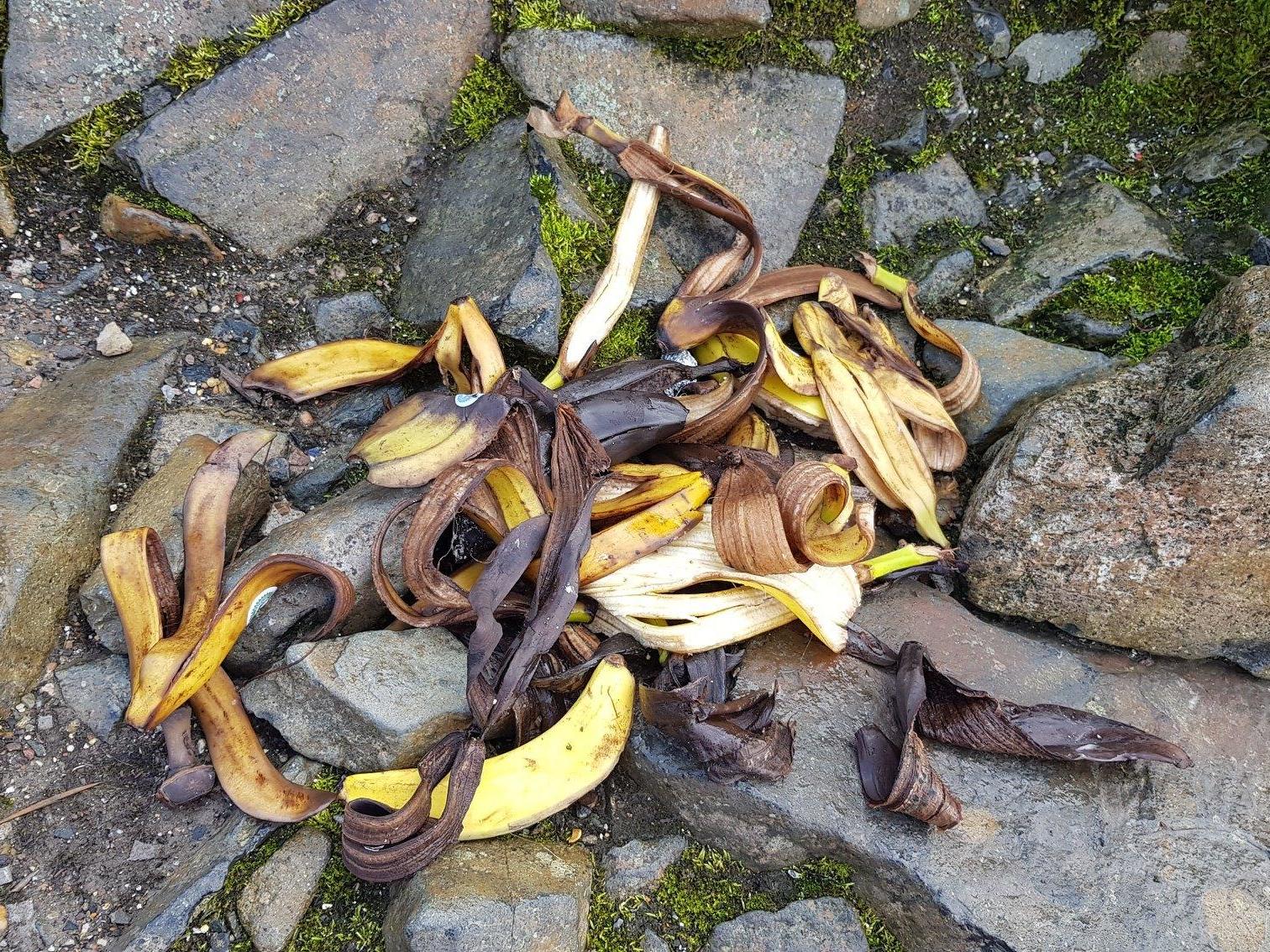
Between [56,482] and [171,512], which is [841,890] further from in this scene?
[56,482]

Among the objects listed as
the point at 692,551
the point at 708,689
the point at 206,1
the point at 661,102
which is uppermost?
the point at 206,1

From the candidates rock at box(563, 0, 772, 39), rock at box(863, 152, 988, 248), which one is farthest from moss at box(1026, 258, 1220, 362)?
rock at box(563, 0, 772, 39)

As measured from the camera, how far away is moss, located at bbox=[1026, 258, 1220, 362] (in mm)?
4016

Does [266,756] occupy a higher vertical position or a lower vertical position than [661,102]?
lower

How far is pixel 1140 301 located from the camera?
409 centimetres

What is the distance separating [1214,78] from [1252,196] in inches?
26.6

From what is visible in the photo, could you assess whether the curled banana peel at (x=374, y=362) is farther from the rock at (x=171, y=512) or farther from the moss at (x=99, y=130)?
the moss at (x=99, y=130)

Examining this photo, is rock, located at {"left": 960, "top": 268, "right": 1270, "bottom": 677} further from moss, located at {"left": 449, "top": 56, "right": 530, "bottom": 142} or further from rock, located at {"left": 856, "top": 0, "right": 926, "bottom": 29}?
moss, located at {"left": 449, "top": 56, "right": 530, "bottom": 142}

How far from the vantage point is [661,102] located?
4.23 meters

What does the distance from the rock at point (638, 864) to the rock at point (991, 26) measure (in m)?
4.12

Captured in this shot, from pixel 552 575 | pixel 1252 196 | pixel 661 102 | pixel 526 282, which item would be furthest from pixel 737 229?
pixel 1252 196

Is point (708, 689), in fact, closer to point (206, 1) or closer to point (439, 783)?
point (439, 783)

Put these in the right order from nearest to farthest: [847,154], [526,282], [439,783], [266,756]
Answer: [439,783] → [266,756] → [526,282] → [847,154]

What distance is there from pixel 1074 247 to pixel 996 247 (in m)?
0.35
